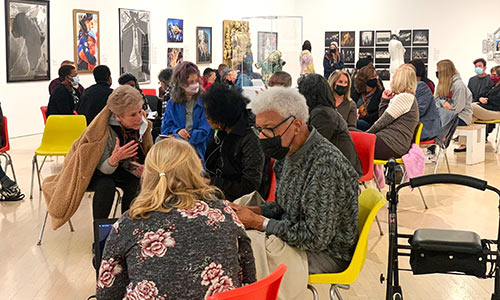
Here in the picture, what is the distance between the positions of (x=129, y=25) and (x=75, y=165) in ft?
34.7

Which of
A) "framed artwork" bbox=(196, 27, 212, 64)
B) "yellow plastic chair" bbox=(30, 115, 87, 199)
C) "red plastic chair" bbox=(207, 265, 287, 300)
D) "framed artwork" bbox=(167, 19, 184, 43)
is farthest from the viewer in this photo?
"framed artwork" bbox=(196, 27, 212, 64)

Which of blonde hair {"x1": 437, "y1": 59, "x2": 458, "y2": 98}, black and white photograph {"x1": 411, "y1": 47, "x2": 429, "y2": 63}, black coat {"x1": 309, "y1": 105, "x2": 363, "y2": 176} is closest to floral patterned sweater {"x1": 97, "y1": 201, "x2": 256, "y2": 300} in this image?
black coat {"x1": 309, "y1": 105, "x2": 363, "y2": 176}

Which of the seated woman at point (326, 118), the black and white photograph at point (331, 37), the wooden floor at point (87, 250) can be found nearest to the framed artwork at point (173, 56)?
the black and white photograph at point (331, 37)

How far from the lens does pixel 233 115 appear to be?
4.32 metres

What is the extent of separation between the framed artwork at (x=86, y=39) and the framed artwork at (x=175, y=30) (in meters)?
2.62

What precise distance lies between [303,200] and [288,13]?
57.0 ft

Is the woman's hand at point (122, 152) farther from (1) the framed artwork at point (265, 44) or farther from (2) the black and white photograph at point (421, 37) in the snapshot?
(2) the black and white photograph at point (421, 37)

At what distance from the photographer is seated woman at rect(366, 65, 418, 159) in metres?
6.62

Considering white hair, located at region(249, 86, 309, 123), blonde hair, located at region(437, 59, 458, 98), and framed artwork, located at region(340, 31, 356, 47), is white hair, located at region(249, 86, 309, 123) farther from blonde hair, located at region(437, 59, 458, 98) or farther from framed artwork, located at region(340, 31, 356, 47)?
framed artwork, located at region(340, 31, 356, 47)

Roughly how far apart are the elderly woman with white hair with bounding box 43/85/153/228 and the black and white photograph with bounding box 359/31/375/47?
14.4m

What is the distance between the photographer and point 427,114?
321 inches

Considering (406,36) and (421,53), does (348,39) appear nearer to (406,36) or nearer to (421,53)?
(406,36)

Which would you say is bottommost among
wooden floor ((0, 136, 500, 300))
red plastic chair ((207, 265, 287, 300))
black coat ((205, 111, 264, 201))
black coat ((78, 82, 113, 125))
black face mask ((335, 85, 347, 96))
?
wooden floor ((0, 136, 500, 300))

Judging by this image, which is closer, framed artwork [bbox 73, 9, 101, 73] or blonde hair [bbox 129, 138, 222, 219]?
blonde hair [bbox 129, 138, 222, 219]
